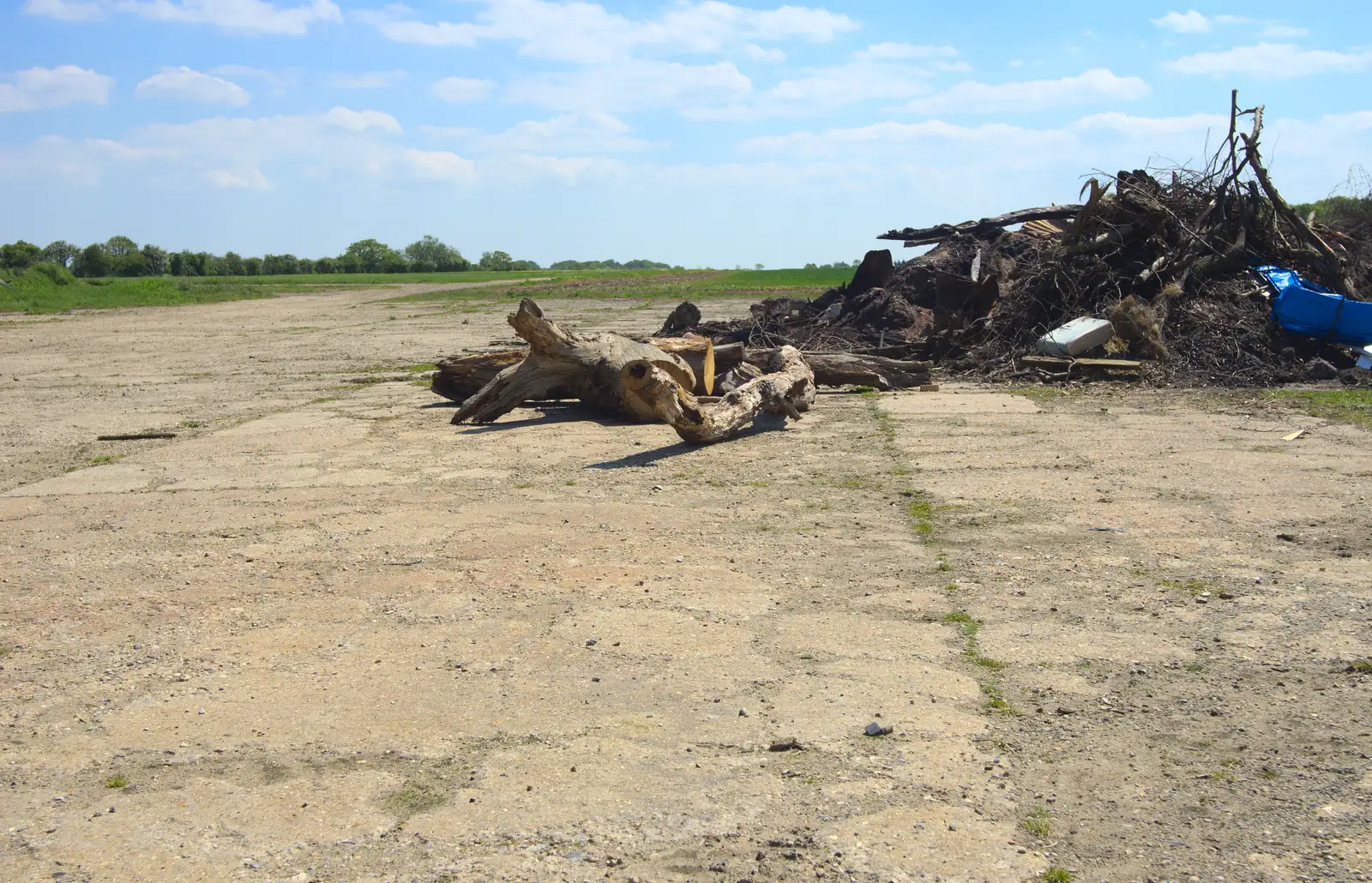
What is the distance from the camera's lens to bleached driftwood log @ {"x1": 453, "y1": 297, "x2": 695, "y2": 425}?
Answer: 30.7 feet

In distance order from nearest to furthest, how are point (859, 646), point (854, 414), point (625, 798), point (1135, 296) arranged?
1. point (625, 798)
2. point (859, 646)
3. point (854, 414)
4. point (1135, 296)

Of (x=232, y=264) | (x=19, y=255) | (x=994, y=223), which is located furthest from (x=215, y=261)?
(x=994, y=223)

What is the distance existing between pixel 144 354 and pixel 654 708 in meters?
16.9

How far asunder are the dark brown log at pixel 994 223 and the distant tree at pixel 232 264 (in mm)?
68299

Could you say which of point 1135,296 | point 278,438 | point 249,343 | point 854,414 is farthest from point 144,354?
point 1135,296

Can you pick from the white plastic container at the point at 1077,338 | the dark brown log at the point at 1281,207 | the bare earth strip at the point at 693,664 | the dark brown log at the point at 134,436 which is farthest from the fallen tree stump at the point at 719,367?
the dark brown log at the point at 1281,207

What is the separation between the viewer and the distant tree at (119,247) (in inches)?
2721

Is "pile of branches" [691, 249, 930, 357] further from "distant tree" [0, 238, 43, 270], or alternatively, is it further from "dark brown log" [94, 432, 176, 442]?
"distant tree" [0, 238, 43, 270]

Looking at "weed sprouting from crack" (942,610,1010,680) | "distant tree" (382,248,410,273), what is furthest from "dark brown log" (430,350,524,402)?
"distant tree" (382,248,410,273)

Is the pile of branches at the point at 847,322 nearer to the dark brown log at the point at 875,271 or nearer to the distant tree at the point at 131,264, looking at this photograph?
the dark brown log at the point at 875,271

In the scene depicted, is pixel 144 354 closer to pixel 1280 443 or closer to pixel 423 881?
pixel 1280 443

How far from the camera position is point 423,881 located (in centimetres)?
254

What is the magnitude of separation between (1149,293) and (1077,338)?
1512 millimetres

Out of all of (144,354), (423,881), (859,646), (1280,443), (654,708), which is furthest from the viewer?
(144,354)
